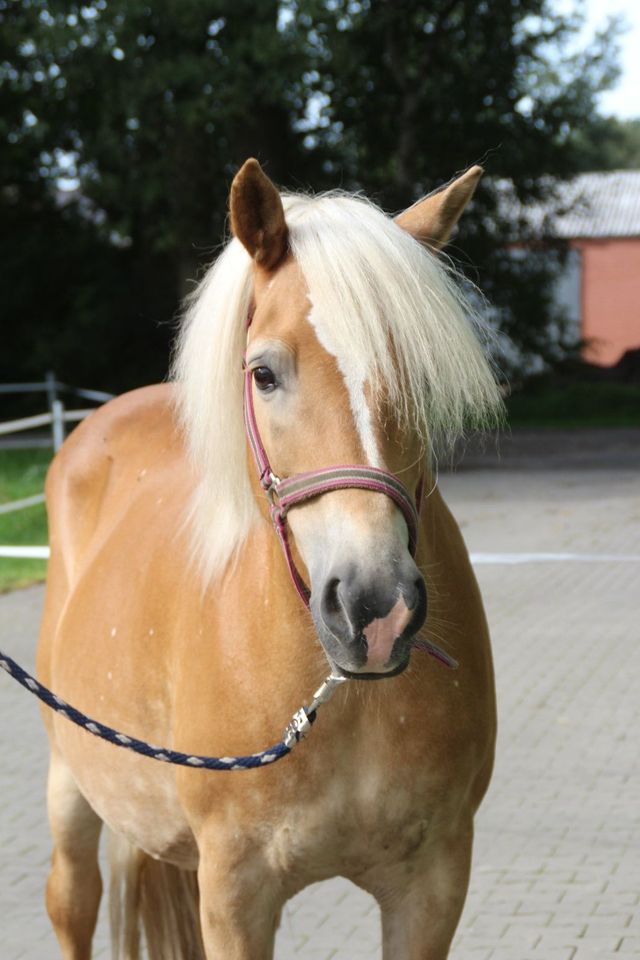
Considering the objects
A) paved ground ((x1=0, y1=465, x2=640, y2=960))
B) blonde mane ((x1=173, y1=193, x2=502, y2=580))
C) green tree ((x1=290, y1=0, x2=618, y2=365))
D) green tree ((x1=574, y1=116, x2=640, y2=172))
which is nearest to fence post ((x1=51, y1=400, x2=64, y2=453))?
paved ground ((x1=0, y1=465, x2=640, y2=960))

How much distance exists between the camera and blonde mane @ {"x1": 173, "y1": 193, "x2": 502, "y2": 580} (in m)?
2.25

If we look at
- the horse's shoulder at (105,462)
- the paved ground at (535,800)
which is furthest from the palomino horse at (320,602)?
the paved ground at (535,800)

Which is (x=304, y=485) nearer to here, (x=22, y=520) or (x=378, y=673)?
(x=378, y=673)

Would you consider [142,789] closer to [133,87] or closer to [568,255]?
[133,87]

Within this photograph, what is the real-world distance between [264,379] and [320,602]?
1.43ft

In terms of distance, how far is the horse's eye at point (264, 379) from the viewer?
2.29 metres

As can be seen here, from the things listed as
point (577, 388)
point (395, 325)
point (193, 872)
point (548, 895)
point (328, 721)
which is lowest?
point (577, 388)

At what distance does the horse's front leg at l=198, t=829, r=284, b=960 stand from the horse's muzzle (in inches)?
23.7

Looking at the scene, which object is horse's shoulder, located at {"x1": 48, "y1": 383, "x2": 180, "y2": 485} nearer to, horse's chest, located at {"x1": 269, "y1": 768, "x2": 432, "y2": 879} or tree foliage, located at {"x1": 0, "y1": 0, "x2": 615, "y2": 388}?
horse's chest, located at {"x1": 269, "y1": 768, "x2": 432, "y2": 879}

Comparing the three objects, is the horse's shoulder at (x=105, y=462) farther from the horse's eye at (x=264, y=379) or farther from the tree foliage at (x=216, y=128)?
the tree foliage at (x=216, y=128)

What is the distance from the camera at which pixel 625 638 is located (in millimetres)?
8359

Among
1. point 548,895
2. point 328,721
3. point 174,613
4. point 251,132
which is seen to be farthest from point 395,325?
point 251,132

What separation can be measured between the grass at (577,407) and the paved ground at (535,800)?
16485 millimetres

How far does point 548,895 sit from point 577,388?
26146 mm
